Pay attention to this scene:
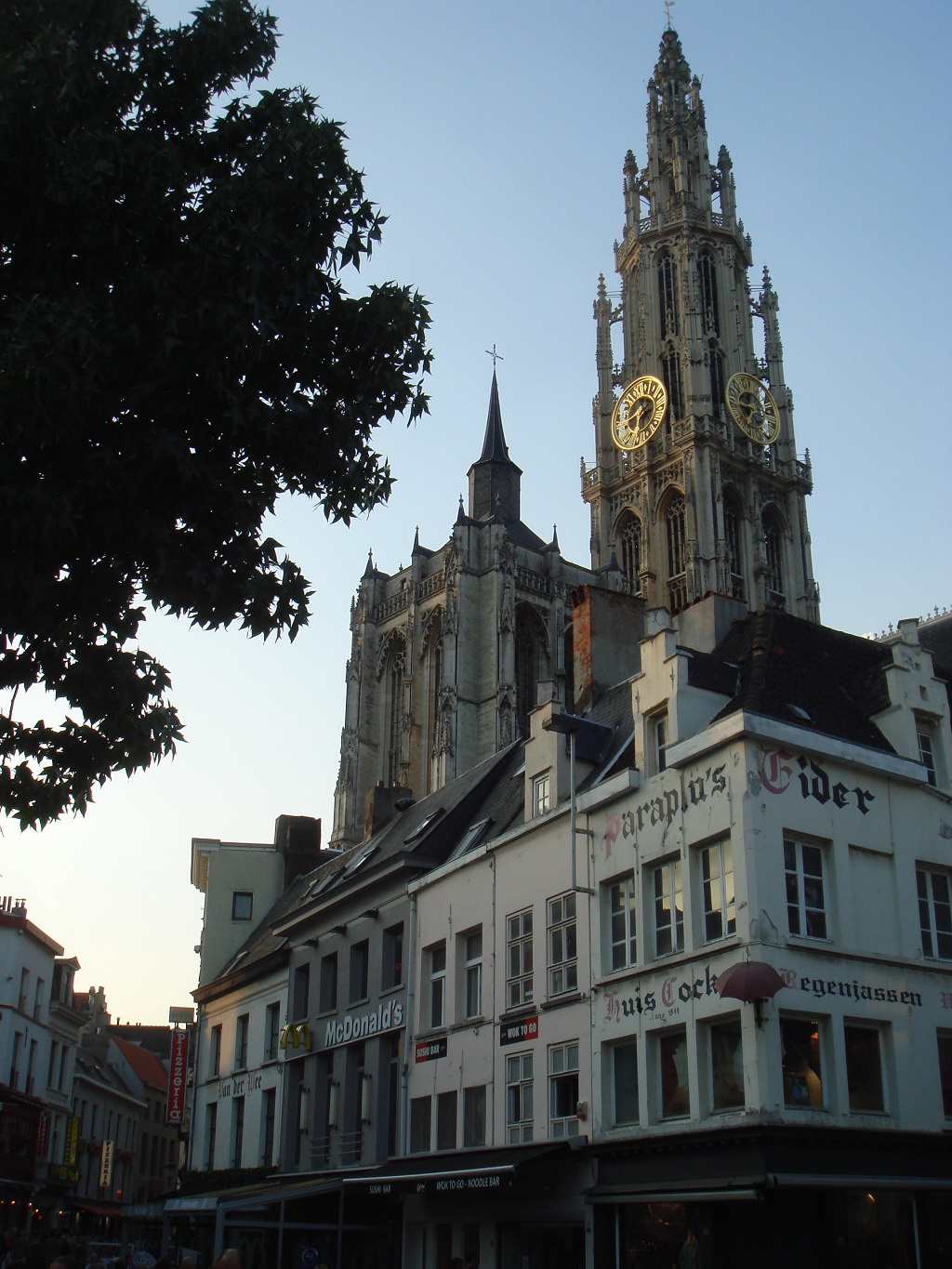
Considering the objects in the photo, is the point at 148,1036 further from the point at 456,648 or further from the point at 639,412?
the point at 639,412

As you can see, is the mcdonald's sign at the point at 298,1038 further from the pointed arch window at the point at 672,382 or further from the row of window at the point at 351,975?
the pointed arch window at the point at 672,382

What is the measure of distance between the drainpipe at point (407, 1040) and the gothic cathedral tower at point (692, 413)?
60.6 meters

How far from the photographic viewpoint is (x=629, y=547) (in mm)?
93062

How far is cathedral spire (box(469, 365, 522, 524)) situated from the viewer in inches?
3595

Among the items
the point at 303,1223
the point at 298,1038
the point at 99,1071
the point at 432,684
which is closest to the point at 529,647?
the point at 432,684

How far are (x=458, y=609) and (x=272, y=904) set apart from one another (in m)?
44.7

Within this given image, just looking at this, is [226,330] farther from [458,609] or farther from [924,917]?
[458,609]

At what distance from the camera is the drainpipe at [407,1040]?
2397 cm

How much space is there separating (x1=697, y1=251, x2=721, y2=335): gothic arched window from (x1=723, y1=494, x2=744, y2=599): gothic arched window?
44.1ft

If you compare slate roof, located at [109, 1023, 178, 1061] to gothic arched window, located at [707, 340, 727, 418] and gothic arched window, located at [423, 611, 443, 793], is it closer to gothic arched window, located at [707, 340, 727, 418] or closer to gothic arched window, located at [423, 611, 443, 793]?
gothic arched window, located at [423, 611, 443, 793]

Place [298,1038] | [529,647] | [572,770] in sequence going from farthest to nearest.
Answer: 1. [529,647]
2. [298,1038]
3. [572,770]

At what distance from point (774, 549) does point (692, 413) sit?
10554 millimetres

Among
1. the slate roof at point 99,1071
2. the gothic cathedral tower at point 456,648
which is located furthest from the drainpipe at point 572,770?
the gothic cathedral tower at point 456,648

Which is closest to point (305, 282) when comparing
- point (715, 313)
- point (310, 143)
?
point (310, 143)
